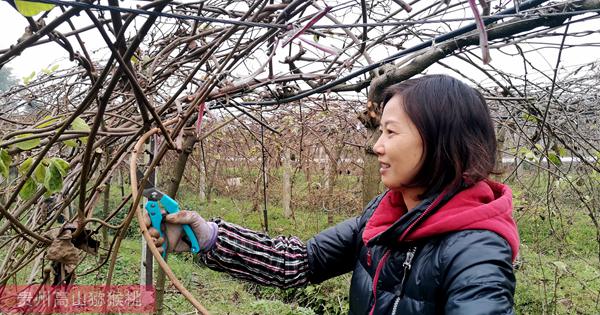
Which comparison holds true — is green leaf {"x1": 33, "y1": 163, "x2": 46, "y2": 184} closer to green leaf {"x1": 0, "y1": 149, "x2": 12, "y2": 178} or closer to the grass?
green leaf {"x1": 0, "y1": 149, "x2": 12, "y2": 178}

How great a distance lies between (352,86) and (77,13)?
40.3 inches

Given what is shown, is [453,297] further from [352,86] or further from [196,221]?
[352,86]

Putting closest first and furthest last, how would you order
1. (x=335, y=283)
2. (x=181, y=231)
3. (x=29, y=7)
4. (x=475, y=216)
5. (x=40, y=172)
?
(x=29, y=7)
(x=475, y=216)
(x=40, y=172)
(x=181, y=231)
(x=335, y=283)

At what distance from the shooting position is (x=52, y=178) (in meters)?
0.87

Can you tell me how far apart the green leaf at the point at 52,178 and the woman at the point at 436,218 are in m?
0.21

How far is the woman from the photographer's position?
75cm

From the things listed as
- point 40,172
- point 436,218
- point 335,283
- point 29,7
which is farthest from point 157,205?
point 335,283

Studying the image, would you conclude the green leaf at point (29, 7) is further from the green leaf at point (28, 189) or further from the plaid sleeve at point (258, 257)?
the plaid sleeve at point (258, 257)

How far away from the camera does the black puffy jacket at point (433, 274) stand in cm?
70

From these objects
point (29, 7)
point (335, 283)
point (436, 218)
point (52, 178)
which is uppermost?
point (29, 7)

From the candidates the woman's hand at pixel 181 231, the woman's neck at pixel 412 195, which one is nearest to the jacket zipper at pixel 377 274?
the woman's neck at pixel 412 195

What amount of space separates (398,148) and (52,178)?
68cm

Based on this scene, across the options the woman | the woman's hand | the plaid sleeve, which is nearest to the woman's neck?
the woman

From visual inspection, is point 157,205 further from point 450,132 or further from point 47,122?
point 450,132
